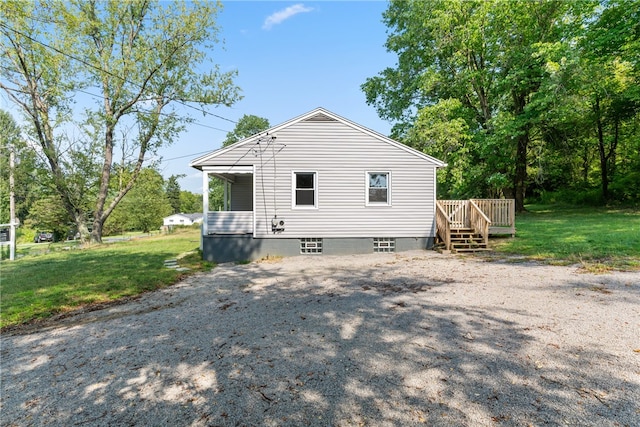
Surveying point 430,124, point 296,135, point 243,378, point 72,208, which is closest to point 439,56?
point 430,124

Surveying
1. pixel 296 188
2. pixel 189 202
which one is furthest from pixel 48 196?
pixel 189 202

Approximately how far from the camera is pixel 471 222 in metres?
11.6

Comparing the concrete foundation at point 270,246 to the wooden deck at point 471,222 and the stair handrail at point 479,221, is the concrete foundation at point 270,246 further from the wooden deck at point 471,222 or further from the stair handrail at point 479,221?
the stair handrail at point 479,221

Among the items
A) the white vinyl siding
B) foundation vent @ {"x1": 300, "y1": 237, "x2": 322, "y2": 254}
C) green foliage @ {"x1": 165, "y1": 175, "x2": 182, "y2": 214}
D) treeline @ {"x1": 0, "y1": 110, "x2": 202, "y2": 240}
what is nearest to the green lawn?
the white vinyl siding

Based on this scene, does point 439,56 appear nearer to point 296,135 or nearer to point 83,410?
point 296,135

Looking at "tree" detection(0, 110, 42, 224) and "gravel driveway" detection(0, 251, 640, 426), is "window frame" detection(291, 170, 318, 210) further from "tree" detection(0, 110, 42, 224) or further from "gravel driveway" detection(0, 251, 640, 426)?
"tree" detection(0, 110, 42, 224)

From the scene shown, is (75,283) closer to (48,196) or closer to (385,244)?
(385,244)

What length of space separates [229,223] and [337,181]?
4.17 m

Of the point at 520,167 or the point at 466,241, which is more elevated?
the point at 520,167

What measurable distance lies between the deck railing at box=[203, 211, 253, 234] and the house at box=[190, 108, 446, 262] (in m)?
0.03

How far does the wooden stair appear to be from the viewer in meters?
10.6

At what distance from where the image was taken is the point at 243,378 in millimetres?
3018

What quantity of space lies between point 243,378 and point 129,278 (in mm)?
6516

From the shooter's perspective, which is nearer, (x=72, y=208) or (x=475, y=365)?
(x=475, y=365)
